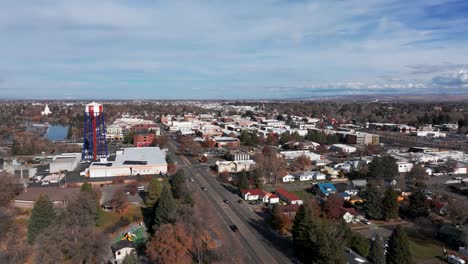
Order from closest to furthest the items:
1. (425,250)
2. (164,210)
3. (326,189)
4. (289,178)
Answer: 1. (425,250)
2. (164,210)
3. (326,189)
4. (289,178)

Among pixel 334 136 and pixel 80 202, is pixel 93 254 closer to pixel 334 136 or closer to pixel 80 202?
pixel 80 202

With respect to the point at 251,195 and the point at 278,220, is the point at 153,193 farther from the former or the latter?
the point at 278,220

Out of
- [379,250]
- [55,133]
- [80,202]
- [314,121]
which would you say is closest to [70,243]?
[80,202]

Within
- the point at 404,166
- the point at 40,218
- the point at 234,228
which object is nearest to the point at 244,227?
the point at 234,228

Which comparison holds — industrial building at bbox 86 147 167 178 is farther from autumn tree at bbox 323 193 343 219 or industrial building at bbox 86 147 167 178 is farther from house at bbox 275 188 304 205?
autumn tree at bbox 323 193 343 219

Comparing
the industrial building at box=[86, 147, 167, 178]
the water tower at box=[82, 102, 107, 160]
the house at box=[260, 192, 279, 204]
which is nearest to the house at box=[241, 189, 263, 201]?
the house at box=[260, 192, 279, 204]

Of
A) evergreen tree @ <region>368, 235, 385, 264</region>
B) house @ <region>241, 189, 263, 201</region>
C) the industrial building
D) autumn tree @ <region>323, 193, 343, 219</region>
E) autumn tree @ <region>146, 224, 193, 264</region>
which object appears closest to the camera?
autumn tree @ <region>146, 224, 193, 264</region>
